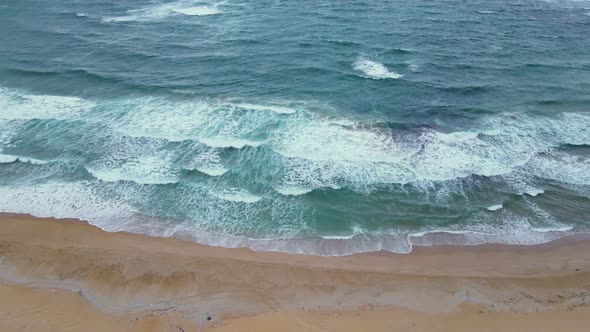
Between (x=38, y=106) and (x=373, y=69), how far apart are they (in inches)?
1134

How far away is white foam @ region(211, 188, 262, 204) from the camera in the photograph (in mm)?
25500

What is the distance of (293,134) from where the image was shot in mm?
30719

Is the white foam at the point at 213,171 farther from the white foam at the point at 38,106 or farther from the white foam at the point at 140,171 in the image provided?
the white foam at the point at 38,106

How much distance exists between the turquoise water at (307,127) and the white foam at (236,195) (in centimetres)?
10

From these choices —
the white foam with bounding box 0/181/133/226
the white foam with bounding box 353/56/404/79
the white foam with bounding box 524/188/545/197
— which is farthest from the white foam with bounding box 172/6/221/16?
the white foam with bounding box 524/188/545/197

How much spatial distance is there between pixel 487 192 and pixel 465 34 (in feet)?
81.8

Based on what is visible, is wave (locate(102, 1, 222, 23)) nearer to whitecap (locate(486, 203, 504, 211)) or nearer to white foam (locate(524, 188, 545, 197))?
whitecap (locate(486, 203, 504, 211))

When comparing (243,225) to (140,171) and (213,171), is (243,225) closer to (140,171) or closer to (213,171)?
(213,171)

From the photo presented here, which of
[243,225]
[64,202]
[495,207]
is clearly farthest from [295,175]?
[64,202]

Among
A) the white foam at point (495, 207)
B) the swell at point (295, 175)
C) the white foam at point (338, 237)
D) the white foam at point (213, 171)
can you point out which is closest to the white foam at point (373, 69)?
the swell at point (295, 175)

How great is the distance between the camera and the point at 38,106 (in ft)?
114

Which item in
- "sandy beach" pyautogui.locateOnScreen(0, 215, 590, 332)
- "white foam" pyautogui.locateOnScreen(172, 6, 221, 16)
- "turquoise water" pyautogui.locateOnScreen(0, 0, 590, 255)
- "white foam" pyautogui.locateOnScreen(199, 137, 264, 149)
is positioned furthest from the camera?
"white foam" pyautogui.locateOnScreen(172, 6, 221, 16)

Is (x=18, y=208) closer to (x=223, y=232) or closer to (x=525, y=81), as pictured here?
(x=223, y=232)

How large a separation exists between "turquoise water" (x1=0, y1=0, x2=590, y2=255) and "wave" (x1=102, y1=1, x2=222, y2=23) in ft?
6.03
